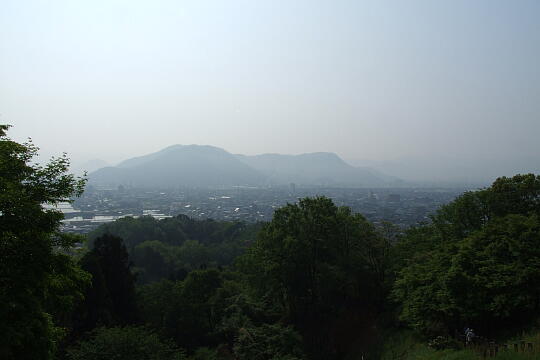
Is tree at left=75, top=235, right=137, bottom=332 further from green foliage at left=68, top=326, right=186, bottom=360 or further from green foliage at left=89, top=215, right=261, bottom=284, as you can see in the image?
green foliage at left=89, top=215, right=261, bottom=284

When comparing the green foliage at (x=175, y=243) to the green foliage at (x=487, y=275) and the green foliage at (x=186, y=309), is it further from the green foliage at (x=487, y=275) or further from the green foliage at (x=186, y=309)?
the green foliage at (x=487, y=275)

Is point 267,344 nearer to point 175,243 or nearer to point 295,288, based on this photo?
point 295,288

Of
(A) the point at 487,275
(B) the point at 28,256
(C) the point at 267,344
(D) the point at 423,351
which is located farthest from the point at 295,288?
(B) the point at 28,256

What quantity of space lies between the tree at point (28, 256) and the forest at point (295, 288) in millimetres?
30

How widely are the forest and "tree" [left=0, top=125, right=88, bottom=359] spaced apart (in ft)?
0.10

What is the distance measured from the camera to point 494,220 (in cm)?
1734

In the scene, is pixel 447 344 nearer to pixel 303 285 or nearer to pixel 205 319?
pixel 303 285

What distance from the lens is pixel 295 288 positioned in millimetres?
20703

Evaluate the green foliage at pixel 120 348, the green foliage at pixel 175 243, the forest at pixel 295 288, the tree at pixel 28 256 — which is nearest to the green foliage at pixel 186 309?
the forest at pixel 295 288

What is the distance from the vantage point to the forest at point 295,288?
8505mm

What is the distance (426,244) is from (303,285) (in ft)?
22.6

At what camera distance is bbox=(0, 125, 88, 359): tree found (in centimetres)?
764

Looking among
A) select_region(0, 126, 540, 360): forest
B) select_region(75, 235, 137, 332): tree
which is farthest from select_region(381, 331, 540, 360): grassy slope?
select_region(75, 235, 137, 332): tree

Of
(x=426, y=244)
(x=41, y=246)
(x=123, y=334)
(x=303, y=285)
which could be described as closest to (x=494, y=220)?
(x=426, y=244)
